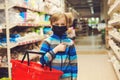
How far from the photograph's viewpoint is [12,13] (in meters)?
3.89

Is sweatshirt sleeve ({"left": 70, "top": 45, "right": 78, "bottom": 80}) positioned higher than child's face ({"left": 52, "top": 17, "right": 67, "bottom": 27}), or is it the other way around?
child's face ({"left": 52, "top": 17, "right": 67, "bottom": 27})

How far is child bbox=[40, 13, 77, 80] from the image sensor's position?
221 centimetres

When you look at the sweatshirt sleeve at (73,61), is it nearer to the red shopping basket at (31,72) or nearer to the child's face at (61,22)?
the child's face at (61,22)

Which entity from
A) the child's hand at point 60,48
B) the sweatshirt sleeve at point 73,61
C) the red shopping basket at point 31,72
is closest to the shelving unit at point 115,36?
the sweatshirt sleeve at point 73,61

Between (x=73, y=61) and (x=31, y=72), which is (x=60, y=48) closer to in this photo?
(x=73, y=61)

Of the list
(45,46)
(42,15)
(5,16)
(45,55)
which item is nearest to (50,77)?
(45,55)

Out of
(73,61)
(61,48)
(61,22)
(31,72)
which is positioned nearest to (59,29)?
(61,22)

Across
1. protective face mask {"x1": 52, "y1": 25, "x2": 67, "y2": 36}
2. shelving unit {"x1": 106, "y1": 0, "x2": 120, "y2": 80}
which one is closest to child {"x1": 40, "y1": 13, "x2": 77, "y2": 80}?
protective face mask {"x1": 52, "y1": 25, "x2": 67, "y2": 36}

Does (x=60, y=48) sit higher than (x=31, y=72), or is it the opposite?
(x=60, y=48)

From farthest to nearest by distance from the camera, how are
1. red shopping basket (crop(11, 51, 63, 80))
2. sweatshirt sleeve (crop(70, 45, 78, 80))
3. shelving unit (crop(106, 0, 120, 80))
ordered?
shelving unit (crop(106, 0, 120, 80)) → sweatshirt sleeve (crop(70, 45, 78, 80)) → red shopping basket (crop(11, 51, 63, 80))

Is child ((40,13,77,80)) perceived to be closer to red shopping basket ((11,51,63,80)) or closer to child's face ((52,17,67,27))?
child's face ((52,17,67,27))

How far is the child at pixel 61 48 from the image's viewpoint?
2.21 meters

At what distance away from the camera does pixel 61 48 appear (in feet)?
7.12

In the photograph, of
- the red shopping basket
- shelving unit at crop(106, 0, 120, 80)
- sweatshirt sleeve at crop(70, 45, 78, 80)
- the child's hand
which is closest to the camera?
the red shopping basket
